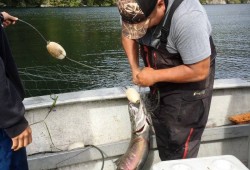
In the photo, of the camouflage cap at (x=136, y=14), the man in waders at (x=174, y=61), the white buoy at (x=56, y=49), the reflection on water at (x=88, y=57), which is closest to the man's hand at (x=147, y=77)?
the man in waders at (x=174, y=61)

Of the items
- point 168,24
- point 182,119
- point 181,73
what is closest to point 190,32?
point 168,24

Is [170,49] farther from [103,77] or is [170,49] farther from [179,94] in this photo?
[103,77]

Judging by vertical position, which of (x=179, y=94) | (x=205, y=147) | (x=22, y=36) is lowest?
(x=22, y=36)

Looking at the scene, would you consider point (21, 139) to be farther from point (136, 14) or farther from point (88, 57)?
point (88, 57)

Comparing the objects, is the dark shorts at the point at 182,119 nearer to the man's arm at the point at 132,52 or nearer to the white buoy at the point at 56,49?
the man's arm at the point at 132,52

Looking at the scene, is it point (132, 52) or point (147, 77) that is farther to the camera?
point (132, 52)

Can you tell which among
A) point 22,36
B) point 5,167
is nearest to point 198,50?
point 5,167

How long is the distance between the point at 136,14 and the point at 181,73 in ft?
2.00

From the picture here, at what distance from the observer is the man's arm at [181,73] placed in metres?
2.47

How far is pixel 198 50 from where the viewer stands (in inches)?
93.1

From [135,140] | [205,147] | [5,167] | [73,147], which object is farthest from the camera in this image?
[205,147]

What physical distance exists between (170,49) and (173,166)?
1091 mm

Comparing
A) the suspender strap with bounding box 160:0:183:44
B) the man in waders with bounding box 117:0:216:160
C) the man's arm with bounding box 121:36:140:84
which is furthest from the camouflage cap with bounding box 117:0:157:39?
the man's arm with bounding box 121:36:140:84

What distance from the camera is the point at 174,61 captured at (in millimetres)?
2674
